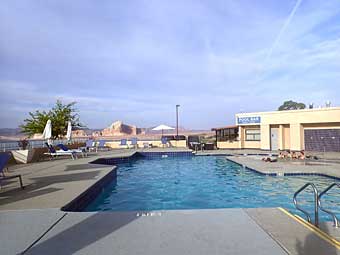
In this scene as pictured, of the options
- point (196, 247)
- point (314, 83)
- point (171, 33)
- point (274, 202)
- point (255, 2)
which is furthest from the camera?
point (314, 83)

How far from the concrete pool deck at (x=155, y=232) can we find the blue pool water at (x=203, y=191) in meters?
2.23

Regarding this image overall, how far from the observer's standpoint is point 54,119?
21.5 metres

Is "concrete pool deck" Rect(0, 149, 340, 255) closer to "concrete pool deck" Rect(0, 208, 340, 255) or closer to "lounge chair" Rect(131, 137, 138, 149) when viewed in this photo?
"concrete pool deck" Rect(0, 208, 340, 255)

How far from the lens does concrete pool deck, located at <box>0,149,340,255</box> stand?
3.03m

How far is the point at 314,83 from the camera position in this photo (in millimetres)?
21031

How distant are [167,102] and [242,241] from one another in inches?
1221

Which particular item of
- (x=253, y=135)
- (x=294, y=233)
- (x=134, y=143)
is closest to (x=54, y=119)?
(x=134, y=143)

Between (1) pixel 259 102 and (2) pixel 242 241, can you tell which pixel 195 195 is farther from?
(1) pixel 259 102

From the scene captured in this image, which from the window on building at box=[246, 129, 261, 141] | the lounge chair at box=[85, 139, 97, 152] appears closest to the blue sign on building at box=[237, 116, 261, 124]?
the window on building at box=[246, 129, 261, 141]

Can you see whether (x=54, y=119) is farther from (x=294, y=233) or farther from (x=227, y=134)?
(x=294, y=233)

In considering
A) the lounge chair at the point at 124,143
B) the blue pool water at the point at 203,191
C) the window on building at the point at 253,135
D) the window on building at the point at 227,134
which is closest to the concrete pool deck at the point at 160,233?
the blue pool water at the point at 203,191

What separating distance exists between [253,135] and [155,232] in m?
20.1

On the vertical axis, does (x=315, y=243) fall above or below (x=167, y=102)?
below

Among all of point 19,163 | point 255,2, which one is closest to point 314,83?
point 255,2
